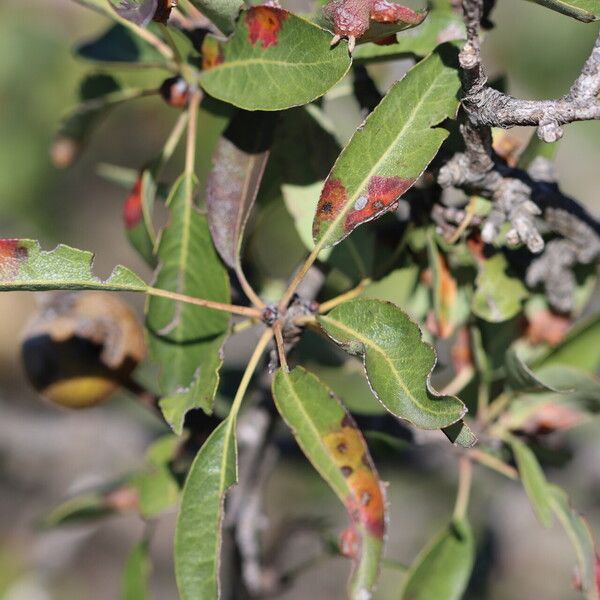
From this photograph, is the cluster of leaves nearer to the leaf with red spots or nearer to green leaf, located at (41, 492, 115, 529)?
the leaf with red spots

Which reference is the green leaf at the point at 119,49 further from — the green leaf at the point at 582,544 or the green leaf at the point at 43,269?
the green leaf at the point at 582,544

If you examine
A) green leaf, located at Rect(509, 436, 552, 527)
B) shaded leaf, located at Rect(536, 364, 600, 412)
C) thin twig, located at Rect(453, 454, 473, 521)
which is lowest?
thin twig, located at Rect(453, 454, 473, 521)

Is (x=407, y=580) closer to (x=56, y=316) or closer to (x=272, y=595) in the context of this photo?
(x=272, y=595)

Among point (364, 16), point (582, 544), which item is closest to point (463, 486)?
point (582, 544)

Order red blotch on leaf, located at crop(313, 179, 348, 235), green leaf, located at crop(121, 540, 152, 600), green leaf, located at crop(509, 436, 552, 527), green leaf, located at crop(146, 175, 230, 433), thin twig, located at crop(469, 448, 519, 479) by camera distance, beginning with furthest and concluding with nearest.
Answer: green leaf, located at crop(121, 540, 152, 600) < thin twig, located at crop(469, 448, 519, 479) < green leaf, located at crop(509, 436, 552, 527) < green leaf, located at crop(146, 175, 230, 433) < red blotch on leaf, located at crop(313, 179, 348, 235)

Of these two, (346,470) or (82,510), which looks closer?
(346,470)

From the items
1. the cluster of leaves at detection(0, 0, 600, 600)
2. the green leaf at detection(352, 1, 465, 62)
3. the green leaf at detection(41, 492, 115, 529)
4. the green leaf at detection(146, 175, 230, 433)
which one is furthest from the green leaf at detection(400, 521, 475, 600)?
the green leaf at detection(352, 1, 465, 62)

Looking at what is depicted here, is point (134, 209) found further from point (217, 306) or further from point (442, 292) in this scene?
point (442, 292)
